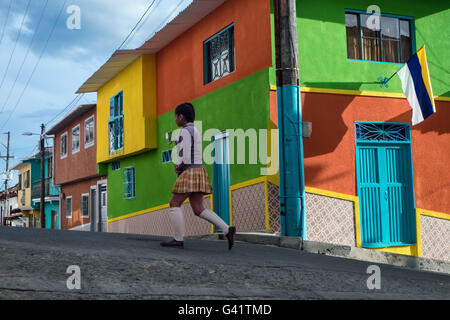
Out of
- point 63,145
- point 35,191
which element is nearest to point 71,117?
point 63,145

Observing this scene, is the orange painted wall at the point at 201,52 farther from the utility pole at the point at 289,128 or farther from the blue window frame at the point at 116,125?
the blue window frame at the point at 116,125

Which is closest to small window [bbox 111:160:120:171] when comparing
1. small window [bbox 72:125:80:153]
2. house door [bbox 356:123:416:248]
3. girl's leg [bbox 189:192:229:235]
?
small window [bbox 72:125:80:153]

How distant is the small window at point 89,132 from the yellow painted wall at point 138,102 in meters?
4.72

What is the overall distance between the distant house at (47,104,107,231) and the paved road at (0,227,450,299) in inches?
703

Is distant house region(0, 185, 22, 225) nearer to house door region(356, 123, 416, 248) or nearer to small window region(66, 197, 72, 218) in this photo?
small window region(66, 197, 72, 218)

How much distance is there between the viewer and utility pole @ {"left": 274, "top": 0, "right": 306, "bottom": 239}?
8.84m

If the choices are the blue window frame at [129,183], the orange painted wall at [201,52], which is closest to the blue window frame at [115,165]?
the blue window frame at [129,183]

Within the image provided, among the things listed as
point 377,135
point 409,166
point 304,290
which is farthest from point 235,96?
point 304,290

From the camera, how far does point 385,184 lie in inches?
468

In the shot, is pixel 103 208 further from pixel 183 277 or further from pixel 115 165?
pixel 183 277

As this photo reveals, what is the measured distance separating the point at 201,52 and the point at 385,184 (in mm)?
5803

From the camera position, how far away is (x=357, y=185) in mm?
11508
